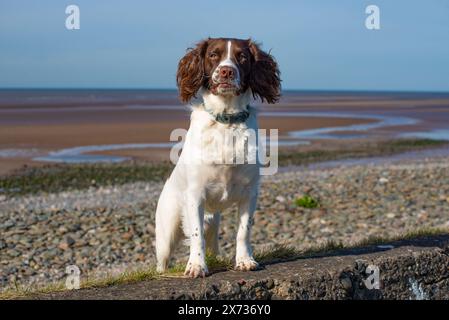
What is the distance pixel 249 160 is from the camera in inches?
203

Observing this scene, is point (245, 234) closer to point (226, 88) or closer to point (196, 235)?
point (196, 235)

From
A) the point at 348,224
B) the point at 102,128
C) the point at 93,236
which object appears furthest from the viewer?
the point at 102,128

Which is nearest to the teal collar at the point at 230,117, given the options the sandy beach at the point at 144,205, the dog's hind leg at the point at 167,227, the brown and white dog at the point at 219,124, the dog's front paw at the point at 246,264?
the brown and white dog at the point at 219,124

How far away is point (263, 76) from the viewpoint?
17.9 feet

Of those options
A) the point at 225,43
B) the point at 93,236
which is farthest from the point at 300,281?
the point at 93,236

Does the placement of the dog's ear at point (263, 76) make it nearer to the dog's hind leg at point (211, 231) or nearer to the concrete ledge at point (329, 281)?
the dog's hind leg at point (211, 231)

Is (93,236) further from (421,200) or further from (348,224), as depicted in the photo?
(421,200)

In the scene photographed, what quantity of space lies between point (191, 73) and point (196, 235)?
Answer: 1.16m

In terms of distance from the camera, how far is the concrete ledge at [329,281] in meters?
4.79

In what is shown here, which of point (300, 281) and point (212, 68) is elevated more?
point (212, 68)
